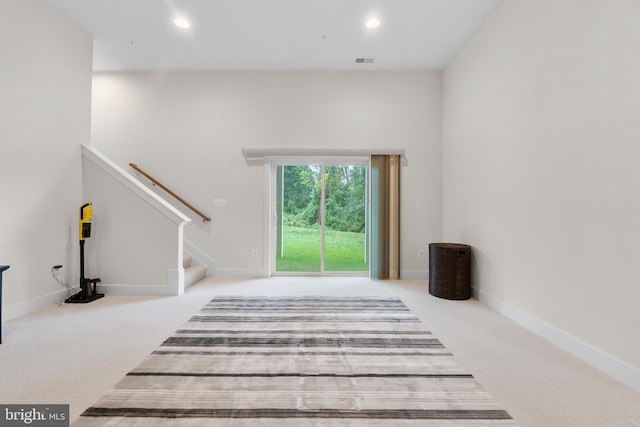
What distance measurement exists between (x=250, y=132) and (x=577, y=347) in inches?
177

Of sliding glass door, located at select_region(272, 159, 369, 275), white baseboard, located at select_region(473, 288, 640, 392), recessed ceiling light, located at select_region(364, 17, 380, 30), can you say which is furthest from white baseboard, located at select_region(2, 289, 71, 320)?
white baseboard, located at select_region(473, 288, 640, 392)

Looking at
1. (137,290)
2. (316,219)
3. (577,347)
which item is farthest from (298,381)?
(316,219)

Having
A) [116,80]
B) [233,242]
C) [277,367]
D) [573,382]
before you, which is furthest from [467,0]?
[116,80]

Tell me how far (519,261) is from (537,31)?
2.10m

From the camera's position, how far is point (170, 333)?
96.4 inches

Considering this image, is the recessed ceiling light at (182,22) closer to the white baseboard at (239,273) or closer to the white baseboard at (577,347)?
the white baseboard at (239,273)

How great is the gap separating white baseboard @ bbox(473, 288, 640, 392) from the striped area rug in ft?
3.08

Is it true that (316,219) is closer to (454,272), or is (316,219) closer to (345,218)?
(345,218)

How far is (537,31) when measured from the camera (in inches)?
102

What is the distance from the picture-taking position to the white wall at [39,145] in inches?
109

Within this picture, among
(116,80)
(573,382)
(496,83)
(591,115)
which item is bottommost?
(573,382)

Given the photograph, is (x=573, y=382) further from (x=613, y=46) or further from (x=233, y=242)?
(x=233, y=242)

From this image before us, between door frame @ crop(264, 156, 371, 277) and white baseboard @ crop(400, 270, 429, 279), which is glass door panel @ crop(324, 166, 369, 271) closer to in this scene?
door frame @ crop(264, 156, 371, 277)

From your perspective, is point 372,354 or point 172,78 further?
point 172,78
